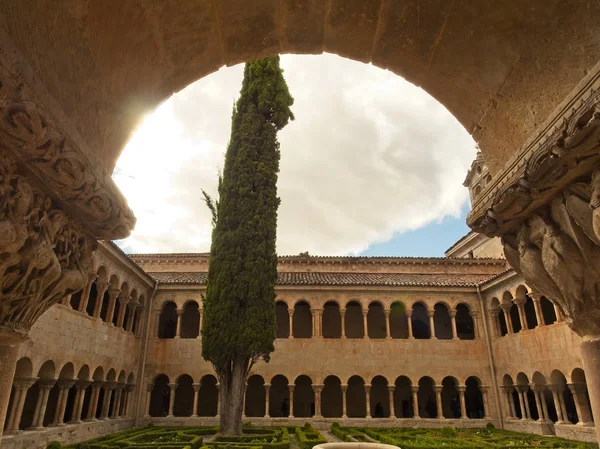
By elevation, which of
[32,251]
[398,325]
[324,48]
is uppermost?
[398,325]

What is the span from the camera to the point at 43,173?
2740 mm

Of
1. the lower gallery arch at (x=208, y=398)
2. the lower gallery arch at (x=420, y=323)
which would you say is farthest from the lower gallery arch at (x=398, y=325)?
the lower gallery arch at (x=208, y=398)

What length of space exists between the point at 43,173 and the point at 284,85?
1691 centimetres

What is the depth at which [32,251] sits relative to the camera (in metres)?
2.84

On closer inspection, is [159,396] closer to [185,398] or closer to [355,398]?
[185,398]

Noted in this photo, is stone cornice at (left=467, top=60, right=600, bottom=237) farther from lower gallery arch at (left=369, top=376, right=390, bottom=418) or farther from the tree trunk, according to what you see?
lower gallery arch at (left=369, top=376, right=390, bottom=418)

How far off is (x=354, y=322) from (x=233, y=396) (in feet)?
30.2

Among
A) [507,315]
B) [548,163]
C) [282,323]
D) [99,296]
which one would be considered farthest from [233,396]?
[548,163]

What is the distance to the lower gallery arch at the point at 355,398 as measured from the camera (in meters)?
21.5

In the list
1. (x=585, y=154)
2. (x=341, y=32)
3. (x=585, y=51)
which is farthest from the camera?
(x=341, y=32)

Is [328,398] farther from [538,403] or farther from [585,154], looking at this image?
[585,154]

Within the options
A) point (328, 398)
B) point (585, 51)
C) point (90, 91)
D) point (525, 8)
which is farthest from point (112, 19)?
point (328, 398)

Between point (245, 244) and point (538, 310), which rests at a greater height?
point (245, 244)

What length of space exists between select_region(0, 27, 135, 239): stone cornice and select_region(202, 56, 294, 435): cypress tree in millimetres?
12194
